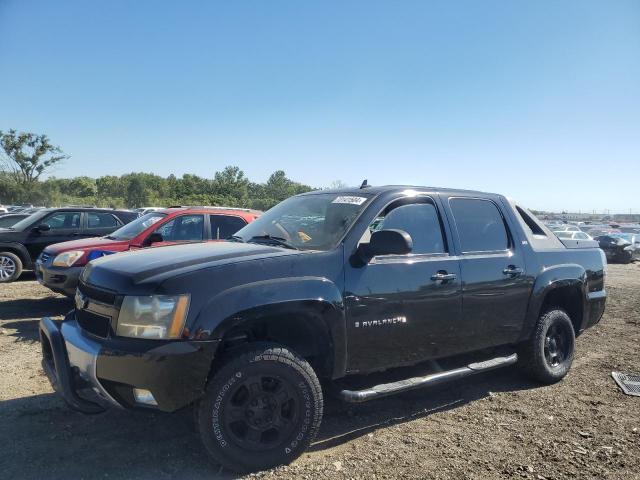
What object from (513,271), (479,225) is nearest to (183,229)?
(479,225)

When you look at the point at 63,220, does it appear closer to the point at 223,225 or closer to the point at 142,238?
the point at 142,238

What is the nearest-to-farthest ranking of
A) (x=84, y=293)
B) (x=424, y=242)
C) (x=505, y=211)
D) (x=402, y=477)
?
(x=402, y=477) < (x=84, y=293) < (x=424, y=242) < (x=505, y=211)

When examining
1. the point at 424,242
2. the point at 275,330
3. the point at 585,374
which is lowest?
the point at 585,374

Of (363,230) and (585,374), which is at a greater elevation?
(363,230)

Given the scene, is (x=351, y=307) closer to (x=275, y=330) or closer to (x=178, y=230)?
(x=275, y=330)

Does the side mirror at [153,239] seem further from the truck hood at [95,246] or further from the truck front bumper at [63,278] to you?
the truck front bumper at [63,278]

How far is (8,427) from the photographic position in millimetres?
3682

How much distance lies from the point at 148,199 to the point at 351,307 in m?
68.5

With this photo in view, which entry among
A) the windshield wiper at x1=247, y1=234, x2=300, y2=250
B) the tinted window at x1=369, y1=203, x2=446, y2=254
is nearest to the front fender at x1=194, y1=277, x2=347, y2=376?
the windshield wiper at x1=247, y1=234, x2=300, y2=250

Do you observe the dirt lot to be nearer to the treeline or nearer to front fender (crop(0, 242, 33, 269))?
front fender (crop(0, 242, 33, 269))

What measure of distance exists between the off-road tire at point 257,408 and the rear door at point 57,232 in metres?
8.61

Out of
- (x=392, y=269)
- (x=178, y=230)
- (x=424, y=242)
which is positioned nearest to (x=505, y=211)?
(x=424, y=242)

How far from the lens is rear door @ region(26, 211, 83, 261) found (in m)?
10.4

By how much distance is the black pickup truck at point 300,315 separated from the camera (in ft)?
9.62
